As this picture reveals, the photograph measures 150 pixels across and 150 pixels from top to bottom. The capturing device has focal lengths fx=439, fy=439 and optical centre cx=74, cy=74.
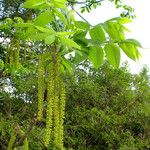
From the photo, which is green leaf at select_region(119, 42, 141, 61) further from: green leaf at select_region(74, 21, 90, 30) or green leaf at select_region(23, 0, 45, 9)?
green leaf at select_region(23, 0, 45, 9)

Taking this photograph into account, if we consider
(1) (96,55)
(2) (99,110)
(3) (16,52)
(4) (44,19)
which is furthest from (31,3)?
(2) (99,110)

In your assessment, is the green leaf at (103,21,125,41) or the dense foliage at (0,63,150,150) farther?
the dense foliage at (0,63,150,150)

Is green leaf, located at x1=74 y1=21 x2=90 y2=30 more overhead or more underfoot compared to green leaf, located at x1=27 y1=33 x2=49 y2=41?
more overhead

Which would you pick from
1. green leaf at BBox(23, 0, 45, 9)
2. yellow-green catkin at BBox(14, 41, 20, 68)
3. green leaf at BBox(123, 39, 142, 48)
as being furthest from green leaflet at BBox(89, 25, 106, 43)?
yellow-green catkin at BBox(14, 41, 20, 68)

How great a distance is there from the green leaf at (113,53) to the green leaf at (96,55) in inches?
1.2

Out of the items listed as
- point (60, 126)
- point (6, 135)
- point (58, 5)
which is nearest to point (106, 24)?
point (58, 5)

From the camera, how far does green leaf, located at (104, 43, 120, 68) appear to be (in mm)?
2105

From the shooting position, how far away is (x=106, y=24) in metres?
Answer: 2.09

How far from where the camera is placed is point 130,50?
209 cm

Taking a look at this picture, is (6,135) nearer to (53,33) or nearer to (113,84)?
(113,84)

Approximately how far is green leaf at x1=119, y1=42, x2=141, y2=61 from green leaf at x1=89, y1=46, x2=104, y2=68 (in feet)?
0.34

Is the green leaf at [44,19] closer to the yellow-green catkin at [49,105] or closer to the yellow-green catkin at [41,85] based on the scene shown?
the yellow-green catkin at [41,85]

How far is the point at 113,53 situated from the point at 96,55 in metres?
0.08

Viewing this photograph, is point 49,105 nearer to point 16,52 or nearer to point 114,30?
point 114,30
